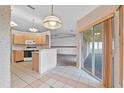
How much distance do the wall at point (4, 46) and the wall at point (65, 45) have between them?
32.1 ft

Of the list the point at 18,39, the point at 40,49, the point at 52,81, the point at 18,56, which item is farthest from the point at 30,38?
the point at 52,81

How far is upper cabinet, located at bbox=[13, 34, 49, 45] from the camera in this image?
8.56 metres

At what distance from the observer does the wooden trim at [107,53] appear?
10.7ft

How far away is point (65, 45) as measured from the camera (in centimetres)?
1255

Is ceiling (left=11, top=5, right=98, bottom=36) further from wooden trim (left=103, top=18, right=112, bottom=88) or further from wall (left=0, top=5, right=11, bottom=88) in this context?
wall (left=0, top=5, right=11, bottom=88)

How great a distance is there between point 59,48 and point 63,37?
52.5 inches

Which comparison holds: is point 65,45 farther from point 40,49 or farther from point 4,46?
point 4,46

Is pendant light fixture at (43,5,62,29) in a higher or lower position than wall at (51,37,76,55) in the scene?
higher

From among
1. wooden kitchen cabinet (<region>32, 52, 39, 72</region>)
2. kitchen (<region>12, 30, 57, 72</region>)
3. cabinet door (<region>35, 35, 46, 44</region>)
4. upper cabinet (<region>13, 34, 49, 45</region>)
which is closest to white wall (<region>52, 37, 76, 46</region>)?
kitchen (<region>12, 30, 57, 72</region>)

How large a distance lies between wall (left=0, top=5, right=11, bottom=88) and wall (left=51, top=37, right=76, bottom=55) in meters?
9.79

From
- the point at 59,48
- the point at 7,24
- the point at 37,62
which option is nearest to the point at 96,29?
the point at 37,62

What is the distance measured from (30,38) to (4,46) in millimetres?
6980
